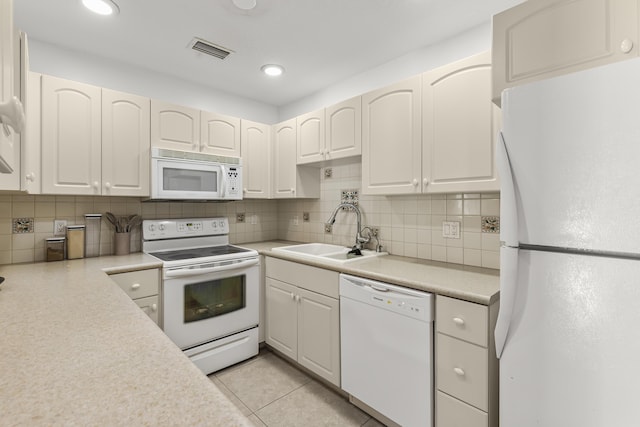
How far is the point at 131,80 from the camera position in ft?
7.98

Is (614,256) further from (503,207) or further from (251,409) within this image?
(251,409)

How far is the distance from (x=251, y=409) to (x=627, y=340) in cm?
185

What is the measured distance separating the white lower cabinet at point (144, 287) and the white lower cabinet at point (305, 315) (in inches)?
32.2

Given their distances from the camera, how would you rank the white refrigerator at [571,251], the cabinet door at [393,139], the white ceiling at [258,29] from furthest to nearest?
the cabinet door at [393,139] → the white ceiling at [258,29] → the white refrigerator at [571,251]

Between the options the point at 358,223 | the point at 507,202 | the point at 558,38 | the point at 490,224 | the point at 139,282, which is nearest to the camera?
the point at 507,202

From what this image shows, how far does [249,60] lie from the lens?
7.66 feet

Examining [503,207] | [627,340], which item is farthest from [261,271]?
[627,340]

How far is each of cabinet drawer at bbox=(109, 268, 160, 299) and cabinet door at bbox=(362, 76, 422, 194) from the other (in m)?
1.57

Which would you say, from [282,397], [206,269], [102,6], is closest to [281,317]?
[282,397]

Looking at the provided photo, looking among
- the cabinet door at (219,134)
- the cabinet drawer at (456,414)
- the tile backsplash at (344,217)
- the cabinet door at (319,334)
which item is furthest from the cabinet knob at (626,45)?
the cabinet door at (219,134)

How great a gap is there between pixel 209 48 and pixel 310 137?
986 mm

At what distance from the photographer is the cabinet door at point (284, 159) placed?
281cm

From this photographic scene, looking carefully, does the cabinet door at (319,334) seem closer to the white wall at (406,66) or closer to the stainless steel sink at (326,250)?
the stainless steel sink at (326,250)

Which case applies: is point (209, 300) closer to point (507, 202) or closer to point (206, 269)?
point (206, 269)
